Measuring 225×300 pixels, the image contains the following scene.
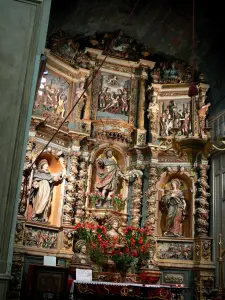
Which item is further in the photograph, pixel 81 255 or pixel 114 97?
pixel 114 97

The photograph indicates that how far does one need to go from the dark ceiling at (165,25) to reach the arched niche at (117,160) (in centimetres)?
390

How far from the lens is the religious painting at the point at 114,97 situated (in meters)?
15.3

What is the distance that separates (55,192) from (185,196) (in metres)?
4.58

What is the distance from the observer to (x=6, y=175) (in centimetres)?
508

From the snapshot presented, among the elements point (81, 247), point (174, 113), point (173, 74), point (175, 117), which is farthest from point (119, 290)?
point (173, 74)

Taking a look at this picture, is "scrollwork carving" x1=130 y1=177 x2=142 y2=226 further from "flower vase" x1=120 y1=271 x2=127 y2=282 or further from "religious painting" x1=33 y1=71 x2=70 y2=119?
"religious painting" x1=33 y1=71 x2=70 y2=119

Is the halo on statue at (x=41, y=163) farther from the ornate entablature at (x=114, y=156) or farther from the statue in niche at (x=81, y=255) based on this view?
the statue in niche at (x=81, y=255)

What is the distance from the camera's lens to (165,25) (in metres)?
16.0

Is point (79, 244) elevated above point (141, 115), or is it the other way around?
point (141, 115)

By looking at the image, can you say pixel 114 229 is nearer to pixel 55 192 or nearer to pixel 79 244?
pixel 79 244

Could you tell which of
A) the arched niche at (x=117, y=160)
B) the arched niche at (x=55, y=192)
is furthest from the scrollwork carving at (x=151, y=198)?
the arched niche at (x=55, y=192)

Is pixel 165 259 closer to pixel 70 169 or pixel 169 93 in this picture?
pixel 70 169

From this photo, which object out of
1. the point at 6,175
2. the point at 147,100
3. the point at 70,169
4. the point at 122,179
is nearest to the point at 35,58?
the point at 6,175

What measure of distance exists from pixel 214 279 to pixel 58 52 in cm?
945
